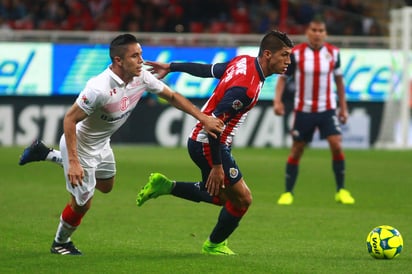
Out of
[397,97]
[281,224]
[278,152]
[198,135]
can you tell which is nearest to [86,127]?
[198,135]

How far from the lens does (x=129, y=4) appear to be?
26188 millimetres

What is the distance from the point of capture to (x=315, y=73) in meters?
13.1

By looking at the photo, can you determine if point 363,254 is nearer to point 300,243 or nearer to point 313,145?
point 300,243

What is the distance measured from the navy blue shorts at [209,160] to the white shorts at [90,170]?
73 cm

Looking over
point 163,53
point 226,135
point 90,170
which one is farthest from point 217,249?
point 163,53

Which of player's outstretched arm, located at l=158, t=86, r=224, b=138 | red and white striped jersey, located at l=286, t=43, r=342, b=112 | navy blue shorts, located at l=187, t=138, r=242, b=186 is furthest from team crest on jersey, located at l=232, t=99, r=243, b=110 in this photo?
red and white striped jersey, located at l=286, t=43, r=342, b=112

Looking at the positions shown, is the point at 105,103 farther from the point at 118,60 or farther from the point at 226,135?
the point at 226,135

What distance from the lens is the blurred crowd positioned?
83.0 feet

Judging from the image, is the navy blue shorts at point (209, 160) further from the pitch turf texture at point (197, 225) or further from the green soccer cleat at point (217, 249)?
the pitch turf texture at point (197, 225)

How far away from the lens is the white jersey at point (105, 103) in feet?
25.7

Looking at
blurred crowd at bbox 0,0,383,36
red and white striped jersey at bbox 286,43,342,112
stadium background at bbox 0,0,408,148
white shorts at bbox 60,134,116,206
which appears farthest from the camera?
blurred crowd at bbox 0,0,383,36

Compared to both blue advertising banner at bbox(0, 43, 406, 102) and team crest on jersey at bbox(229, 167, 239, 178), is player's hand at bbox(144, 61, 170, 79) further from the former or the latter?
blue advertising banner at bbox(0, 43, 406, 102)

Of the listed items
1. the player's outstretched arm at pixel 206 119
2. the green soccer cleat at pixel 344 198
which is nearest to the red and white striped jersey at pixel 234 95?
the player's outstretched arm at pixel 206 119

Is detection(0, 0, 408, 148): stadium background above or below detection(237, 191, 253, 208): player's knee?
below
